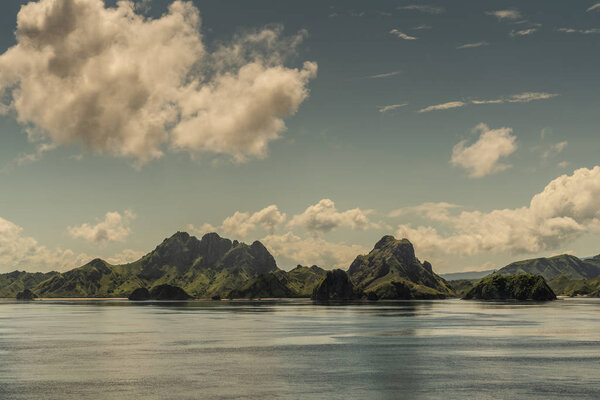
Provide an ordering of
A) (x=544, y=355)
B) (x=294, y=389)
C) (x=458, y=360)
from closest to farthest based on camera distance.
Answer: (x=294, y=389), (x=458, y=360), (x=544, y=355)

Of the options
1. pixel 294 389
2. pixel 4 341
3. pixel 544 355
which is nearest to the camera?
pixel 294 389

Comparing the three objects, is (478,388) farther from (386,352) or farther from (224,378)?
(386,352)

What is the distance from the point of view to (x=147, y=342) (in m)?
100

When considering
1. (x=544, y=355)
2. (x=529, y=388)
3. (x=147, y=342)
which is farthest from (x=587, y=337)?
(x=147, y=342)

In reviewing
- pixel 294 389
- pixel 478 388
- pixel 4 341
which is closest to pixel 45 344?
pixel 4 341

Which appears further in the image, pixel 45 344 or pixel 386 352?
pixel 45 344

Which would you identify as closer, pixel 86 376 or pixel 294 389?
pixel 294 389

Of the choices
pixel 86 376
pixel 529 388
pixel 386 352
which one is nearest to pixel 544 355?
pixel 386 352

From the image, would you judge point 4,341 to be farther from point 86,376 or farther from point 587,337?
point 587,337

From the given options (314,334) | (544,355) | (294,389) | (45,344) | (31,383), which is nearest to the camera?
(294,389)

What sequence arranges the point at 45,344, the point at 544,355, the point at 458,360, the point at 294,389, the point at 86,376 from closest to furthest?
the point at 294,389 → the point at 86,376 → the point at 458,360 → the point at 544,355 → the point at 45,344

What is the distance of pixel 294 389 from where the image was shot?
52.2m

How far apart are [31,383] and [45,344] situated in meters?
47.5

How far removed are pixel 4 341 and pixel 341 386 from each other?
79.5m
